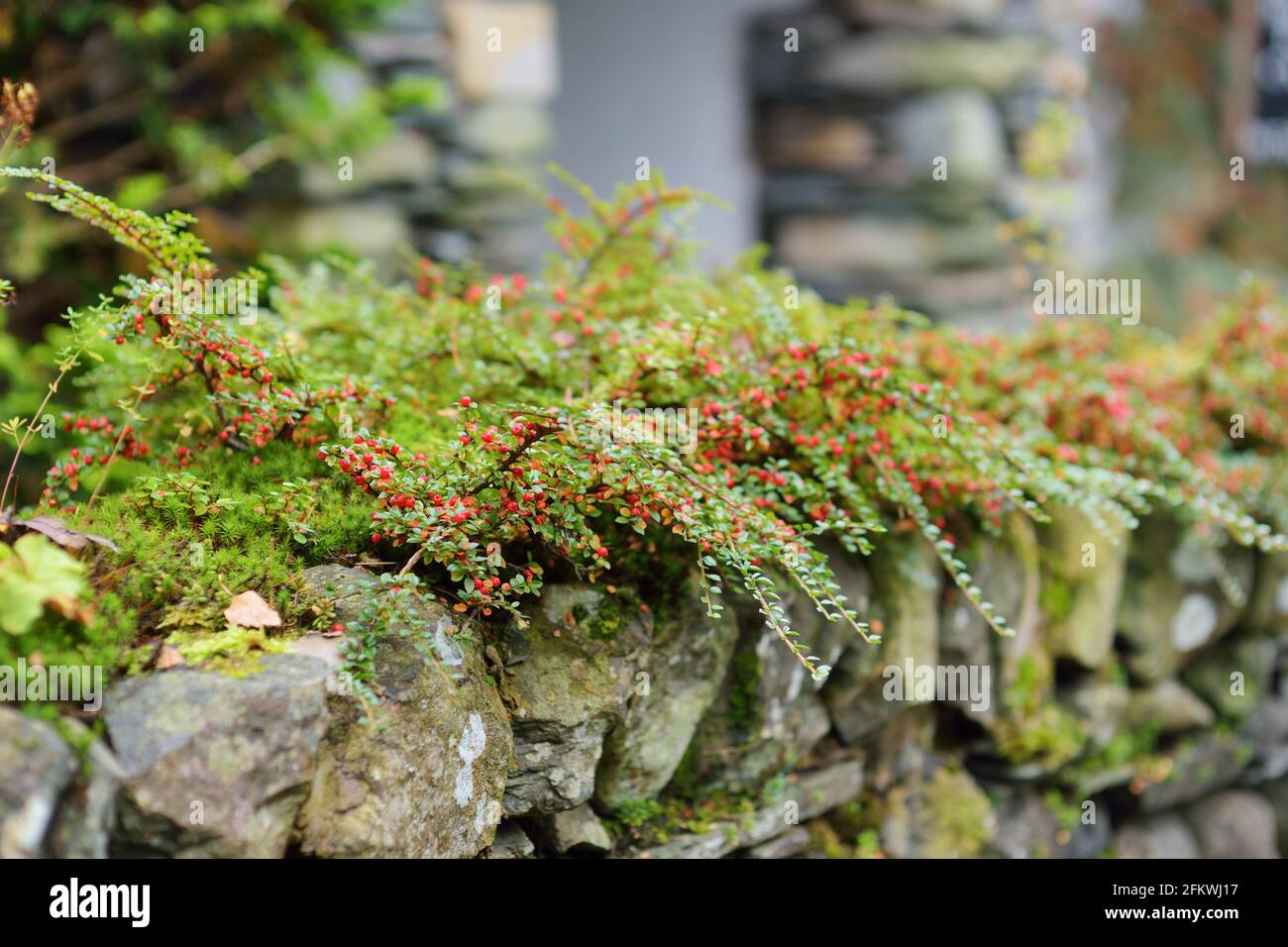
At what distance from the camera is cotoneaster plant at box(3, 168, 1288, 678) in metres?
1.92

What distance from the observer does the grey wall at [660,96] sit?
17.7ft

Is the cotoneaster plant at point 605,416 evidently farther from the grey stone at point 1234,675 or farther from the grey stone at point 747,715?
the grey stone at point 1234,675

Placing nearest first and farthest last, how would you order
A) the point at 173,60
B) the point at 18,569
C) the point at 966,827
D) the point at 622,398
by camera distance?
the point at 18,569 < the point at 622,398 < the point at 966,827 < the point at 173,60

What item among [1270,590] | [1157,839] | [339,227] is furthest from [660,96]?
[1157,839]

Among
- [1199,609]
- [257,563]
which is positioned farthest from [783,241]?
[257,563]

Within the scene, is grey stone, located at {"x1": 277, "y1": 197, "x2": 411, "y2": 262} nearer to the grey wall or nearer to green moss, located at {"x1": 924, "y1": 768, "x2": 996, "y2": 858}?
the grey wall

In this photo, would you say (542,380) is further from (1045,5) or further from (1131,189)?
(1131,189)

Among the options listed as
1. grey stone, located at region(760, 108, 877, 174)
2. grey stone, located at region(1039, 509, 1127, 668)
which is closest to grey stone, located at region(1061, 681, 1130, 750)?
grey stone, located at region(1039, 509, 1127, 668)

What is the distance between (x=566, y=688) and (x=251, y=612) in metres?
0.61

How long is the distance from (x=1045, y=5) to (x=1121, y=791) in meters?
4.18

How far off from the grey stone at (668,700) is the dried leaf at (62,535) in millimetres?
1035

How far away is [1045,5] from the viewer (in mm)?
5410

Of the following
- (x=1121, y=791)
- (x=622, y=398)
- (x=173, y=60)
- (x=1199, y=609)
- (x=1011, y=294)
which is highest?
(x=173, y=60)

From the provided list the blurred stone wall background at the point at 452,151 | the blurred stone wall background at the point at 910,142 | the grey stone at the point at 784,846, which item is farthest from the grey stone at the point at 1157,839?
the blurred stone wall background at the point at 452,151
